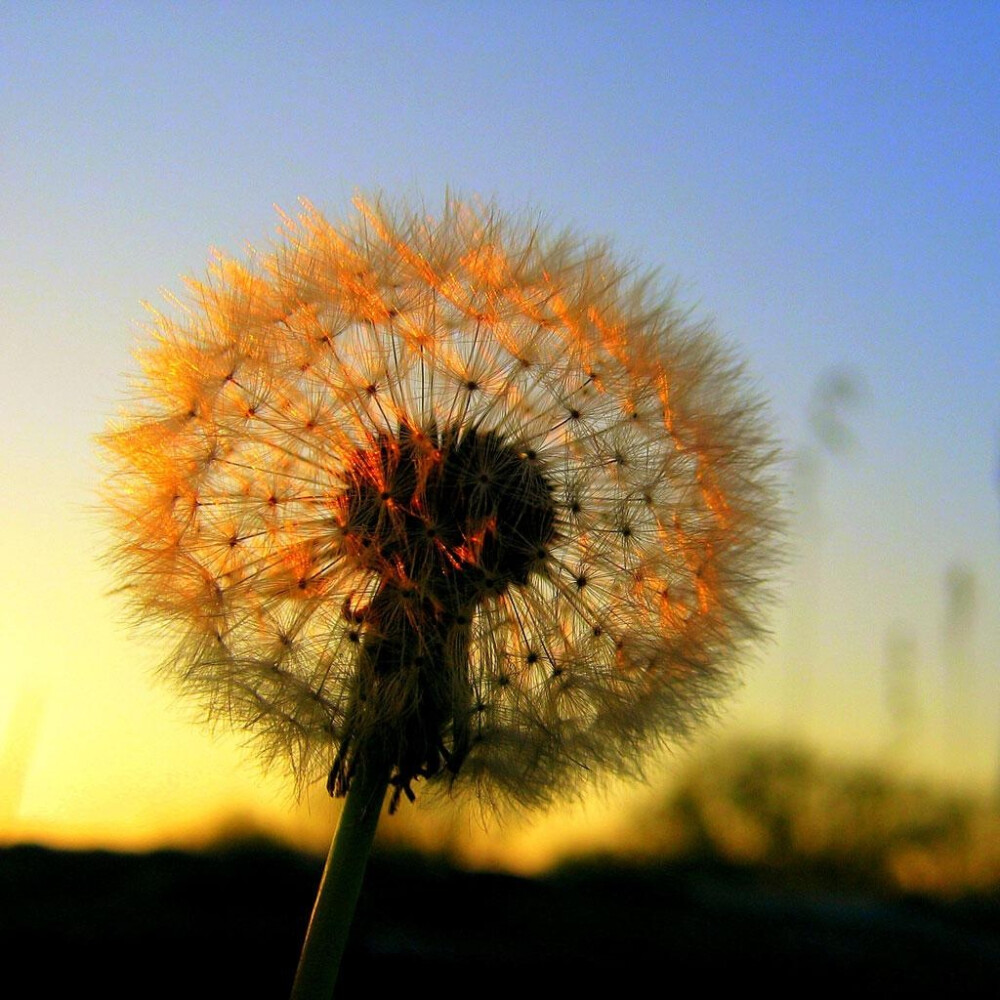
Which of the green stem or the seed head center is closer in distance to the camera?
the green stem

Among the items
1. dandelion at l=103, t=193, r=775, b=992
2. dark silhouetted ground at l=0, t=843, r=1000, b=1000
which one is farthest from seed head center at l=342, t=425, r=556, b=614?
dark silhouetted ground at l=0, t=843, r=1000, b=1000

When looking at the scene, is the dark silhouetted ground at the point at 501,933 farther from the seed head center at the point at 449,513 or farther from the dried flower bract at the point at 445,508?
the seed head center at the point at 449,513

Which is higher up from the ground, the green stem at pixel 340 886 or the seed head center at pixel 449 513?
the seed head center at pixel 449 513

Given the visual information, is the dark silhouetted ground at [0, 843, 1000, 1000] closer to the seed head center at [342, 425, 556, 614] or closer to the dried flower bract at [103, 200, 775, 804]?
the dried flower bract at [103, 200, 775, 804]

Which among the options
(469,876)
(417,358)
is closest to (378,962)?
(469,876)

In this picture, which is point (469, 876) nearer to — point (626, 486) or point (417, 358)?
point (626, 486)

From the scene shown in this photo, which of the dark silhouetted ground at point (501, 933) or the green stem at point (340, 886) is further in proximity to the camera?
the dark silhouetted ground at point (501, 933)

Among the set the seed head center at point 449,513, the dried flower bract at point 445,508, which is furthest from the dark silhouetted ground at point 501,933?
the seed head center at point 449,513
